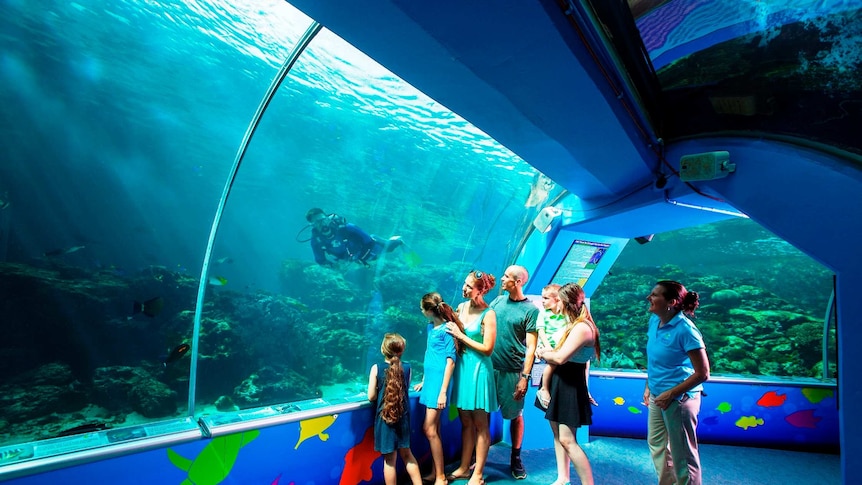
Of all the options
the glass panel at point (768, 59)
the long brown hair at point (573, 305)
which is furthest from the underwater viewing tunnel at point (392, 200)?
the long brown hair at point (573, 305)

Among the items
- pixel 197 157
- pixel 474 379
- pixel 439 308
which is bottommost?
pixel 474 379

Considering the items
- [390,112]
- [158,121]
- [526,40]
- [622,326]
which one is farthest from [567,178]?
[158,121]

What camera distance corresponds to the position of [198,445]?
7.76 ft

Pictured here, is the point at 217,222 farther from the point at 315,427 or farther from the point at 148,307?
the point at 148,307

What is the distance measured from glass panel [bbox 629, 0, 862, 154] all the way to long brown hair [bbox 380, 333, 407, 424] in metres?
2.76

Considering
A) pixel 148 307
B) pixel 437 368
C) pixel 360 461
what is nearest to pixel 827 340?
pixel 437 368

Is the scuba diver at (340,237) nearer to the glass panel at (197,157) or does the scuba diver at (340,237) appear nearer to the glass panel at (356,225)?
the glass panel at (356,225)

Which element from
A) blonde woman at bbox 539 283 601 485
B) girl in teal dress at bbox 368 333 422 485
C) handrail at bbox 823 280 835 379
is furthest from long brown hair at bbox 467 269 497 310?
handrail at bbox 823 280 835 379

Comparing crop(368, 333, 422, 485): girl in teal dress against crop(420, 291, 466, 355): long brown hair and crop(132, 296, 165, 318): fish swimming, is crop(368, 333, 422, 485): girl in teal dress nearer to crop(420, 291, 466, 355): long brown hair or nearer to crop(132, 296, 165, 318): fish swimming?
crop(420, 291, 466, 355): long brown hair

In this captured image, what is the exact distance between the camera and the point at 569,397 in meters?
2.96

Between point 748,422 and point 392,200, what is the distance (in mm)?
27475

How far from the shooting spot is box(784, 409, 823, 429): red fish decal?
4.72 metres

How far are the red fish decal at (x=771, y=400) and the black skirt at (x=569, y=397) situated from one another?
3.50 meters

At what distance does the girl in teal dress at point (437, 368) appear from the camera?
325 cm
